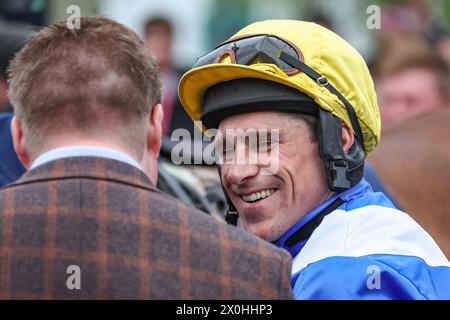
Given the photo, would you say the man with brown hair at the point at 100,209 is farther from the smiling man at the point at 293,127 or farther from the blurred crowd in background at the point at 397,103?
the blurred crowd in background at the point at 397,103

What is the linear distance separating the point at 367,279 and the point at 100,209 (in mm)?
894

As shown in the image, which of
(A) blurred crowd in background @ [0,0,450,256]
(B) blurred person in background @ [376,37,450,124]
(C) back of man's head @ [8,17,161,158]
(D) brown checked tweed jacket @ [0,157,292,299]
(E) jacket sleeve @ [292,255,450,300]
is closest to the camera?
(D) brown checked tweed jacket @ [0,157,292,299]

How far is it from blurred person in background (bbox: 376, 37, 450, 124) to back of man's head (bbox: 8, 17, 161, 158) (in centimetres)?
529

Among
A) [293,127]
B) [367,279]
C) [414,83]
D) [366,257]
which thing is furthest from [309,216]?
[414,83]

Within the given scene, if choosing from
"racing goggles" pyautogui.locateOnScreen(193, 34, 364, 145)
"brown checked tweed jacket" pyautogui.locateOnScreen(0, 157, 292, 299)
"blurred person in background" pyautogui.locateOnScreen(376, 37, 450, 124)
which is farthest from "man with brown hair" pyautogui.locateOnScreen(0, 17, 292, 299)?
"blurred person in background" pyautogui.locateOnScreen(376, 37, 450, 124)

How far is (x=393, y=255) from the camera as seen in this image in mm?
3424

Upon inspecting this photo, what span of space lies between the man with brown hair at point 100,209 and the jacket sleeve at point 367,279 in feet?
1.33

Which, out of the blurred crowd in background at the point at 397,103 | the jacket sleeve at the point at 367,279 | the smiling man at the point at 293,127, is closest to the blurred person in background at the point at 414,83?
the blurred crowd in background at the point at 397,103

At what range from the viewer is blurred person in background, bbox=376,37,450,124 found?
8.23 m

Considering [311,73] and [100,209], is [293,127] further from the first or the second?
[100,209]

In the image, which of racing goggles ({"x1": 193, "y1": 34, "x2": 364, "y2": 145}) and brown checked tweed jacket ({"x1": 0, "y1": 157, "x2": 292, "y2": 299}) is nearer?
brown checked tweed jacket ({"x1": 0, "y1": 157, "x2": 292, "y2": 299})

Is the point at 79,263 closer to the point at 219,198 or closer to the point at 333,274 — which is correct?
the point at 333,274

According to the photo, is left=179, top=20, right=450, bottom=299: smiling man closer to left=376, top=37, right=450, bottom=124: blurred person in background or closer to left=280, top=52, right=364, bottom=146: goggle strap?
left=280, top=52, right=364, bottom=146: goggle strap
